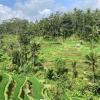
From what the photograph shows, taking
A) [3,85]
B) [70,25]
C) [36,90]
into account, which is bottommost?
[36,90]

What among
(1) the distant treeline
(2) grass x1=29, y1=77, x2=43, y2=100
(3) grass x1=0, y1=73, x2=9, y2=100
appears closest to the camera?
(3) grass x1=0, y1=73, x2=9, y2=100

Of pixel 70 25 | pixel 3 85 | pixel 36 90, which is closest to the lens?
pixel 3 85

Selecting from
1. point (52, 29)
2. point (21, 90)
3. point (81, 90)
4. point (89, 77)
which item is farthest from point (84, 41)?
point (21, 90)

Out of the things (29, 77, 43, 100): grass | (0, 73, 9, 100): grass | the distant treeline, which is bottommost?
(29, 77, 43, 100): grass

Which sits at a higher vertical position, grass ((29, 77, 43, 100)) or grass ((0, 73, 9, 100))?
grass ((0, 73, 9, 100))

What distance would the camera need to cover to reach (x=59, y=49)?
5192 inches

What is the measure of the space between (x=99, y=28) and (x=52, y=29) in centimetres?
2209

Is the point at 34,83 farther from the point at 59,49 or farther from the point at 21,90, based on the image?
the point at 59,49

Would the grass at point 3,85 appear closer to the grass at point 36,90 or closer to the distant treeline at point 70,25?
the grass at point 36,90

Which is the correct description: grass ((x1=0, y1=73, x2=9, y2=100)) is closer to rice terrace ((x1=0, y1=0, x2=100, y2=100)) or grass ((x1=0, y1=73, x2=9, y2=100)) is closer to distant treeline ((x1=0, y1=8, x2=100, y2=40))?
rice terrace ((x1=0, y1=0, x2=100, y2=100))

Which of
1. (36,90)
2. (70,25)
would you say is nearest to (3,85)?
(36,90)

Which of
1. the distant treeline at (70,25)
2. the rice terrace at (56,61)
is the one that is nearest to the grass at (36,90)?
the rice terrace at (56,61)

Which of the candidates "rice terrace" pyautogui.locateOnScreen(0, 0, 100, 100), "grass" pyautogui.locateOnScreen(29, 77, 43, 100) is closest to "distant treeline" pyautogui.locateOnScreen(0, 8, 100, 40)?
"rice terrace" pyautogui.locateOnScreen(0, 0, 100, 100)

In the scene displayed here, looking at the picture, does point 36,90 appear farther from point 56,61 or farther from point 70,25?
point 70,25
